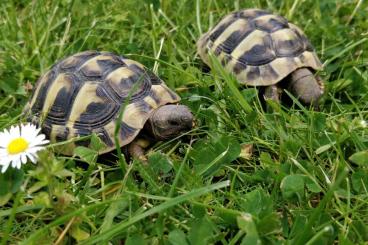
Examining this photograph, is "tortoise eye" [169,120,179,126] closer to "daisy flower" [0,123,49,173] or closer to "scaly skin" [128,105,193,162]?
"scaly skin" [128,105,193,162]

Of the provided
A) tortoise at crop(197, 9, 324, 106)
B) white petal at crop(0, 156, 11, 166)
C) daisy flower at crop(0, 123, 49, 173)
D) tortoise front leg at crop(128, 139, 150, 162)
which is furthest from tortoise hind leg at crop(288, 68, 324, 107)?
white petal at crop(0, 156, 11, 166)

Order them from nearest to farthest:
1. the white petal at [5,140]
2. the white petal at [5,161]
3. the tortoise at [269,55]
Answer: the white petal at [5,161] < the white petal at [5,140] < the tortoise at [269,55]

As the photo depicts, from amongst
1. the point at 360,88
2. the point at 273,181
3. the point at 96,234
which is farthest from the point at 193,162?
the point at 360,88

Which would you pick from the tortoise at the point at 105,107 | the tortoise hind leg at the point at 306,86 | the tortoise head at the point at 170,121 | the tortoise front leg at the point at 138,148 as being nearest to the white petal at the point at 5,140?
the tortoise at the point at 105,107

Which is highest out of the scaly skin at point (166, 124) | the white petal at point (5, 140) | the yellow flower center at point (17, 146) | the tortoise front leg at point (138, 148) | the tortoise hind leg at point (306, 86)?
the yellow flower center at point (17, 146)

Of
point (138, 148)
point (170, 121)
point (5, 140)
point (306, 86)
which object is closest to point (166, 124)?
point (170, 121)

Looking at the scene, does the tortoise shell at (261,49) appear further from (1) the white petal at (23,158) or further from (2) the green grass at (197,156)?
(1) the white petal at (23,158)
